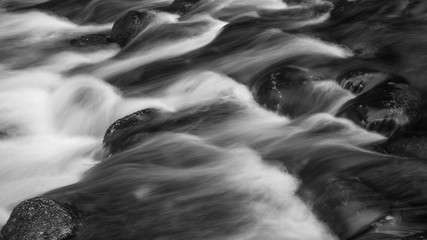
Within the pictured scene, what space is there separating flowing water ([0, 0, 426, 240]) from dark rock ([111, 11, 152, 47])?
153 millimetres

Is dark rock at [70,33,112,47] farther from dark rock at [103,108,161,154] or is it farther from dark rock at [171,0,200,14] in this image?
dark rock at [103,108,161,154]

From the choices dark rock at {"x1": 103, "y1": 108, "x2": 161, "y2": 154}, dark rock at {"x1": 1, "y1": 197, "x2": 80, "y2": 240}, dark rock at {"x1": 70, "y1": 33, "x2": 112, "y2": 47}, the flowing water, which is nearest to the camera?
dark rock at {"x1": 1, "y1": 197, "x2": 80, "y2": 240}

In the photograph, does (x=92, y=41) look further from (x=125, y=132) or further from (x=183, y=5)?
(x=125, y=132)

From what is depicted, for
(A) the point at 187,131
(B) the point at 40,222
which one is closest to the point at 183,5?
(A) the point at 187,131

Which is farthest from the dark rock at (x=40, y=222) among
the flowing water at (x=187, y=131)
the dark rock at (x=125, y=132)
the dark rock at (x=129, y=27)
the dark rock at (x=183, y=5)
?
the dark rock at (x=183, y=5)

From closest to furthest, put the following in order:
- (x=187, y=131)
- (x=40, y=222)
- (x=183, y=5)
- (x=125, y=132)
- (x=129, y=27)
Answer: (x=40, y=222) < (x=125, y=132) < (x=187, y=131) < (x=129, y=27) < (x=183, y=5)

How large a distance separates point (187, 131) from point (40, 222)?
2543 mm

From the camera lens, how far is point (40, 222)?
17.2 feet

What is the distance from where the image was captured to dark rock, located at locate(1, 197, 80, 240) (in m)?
5.22

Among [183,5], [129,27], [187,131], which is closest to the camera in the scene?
[187,131]

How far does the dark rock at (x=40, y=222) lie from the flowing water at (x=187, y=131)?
0.18 metres

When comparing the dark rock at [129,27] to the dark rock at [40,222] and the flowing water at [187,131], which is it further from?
the dark rock at [40,222]

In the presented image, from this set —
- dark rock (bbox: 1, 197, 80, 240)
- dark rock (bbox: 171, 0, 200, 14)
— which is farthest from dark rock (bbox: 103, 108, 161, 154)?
dark rock (bbox: 171, 0, 200, 14)

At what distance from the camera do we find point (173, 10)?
1160cm
